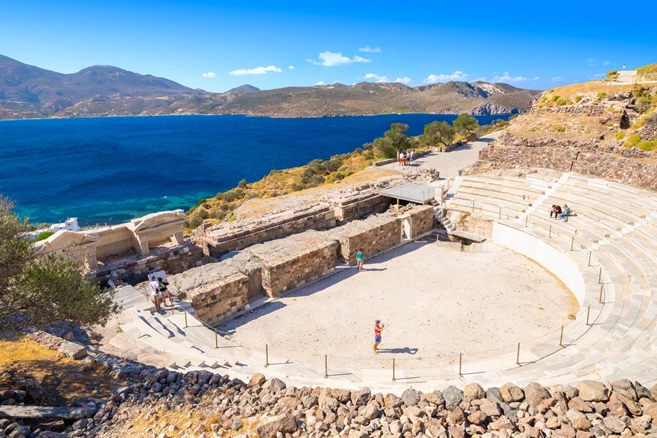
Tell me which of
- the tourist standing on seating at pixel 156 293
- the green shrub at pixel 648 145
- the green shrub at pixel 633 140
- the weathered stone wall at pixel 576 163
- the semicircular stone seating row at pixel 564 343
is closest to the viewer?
the semicircular stone seating row at pixel 564 343

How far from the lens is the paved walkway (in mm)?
33125

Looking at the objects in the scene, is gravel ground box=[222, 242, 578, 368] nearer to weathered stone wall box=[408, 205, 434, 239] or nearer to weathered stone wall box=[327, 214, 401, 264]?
weathered stone wall box=[327, 214, 401, 264]

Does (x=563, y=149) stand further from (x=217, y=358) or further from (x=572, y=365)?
(x=217, y=358)

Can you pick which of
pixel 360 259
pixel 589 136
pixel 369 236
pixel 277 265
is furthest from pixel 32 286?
pixel 589 136

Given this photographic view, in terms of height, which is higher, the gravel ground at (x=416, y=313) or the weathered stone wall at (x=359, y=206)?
the weathered stone wall at (x=359, y=206)

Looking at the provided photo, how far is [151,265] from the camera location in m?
15.8

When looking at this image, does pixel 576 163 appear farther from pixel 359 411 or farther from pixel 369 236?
pixel 359 411

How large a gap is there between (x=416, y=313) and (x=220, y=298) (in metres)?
6.86

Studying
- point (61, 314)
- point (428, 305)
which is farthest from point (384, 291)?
point (61, 314)

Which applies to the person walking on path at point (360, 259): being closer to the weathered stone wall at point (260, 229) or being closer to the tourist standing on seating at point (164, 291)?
the weathered stone wall at point (260, 229)

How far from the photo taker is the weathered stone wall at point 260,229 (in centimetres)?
1773

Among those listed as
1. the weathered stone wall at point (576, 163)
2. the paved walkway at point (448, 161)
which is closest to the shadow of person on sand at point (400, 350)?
the weathered stone wall at point (576, 163)

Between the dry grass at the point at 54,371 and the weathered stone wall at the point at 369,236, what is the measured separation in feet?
37.6

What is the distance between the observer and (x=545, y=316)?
47.3 feet
